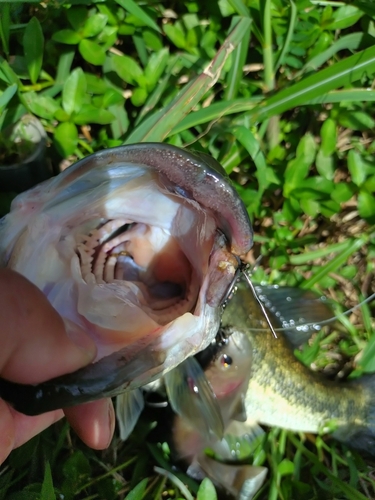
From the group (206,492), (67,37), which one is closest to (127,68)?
(67,37)

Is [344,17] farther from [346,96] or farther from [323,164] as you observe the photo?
[323,164]

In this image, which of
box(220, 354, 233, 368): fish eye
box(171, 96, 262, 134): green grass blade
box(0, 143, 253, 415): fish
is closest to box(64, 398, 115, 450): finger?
box(0, 143, 253, 415): fish

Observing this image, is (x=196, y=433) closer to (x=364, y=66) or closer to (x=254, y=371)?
(x=254, y=371)

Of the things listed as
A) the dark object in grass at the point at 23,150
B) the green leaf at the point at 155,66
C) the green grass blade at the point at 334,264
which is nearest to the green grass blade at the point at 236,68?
the green leaf at the point at 155,66

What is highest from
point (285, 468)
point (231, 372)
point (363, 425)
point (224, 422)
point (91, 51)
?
point (91, 51)

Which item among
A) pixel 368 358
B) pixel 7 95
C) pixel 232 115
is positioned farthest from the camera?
pixel 368 358

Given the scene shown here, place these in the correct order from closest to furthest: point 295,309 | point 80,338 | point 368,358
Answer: point 80,338 < point 295,309 < point 368,358
